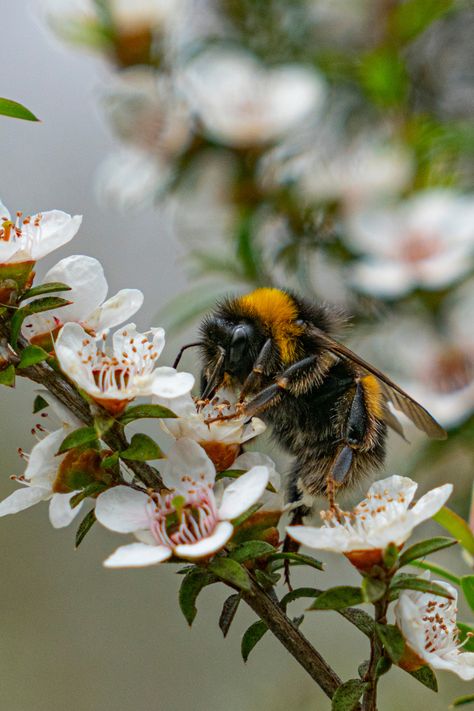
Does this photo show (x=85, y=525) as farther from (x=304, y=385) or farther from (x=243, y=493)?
(x=304, y=385)

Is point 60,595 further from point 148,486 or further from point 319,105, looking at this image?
point 148,486

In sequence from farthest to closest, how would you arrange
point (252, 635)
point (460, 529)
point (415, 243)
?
point (415, 243)
point (460, 529)
point (252, 635)

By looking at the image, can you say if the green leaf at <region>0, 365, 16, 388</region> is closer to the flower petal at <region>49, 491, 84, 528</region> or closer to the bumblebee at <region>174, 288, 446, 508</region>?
the flower petal at <region>49, 491, 84, 528</region>

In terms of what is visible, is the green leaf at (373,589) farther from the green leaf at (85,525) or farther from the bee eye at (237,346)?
the bee eye at (237,346)

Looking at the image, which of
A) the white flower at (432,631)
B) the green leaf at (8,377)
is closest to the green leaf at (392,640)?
the white flower at (432,631)

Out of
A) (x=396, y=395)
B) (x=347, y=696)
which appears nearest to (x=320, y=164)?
(x=396, y=395)

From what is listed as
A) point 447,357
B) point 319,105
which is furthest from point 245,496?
point 319,105
